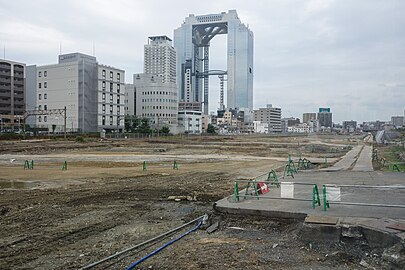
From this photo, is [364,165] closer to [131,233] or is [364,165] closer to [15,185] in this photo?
[131,233]

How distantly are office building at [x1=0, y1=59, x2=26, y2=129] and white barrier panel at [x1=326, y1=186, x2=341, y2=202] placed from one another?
9892 centimetres

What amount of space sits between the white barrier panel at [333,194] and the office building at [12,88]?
9892cm

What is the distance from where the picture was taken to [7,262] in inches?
311

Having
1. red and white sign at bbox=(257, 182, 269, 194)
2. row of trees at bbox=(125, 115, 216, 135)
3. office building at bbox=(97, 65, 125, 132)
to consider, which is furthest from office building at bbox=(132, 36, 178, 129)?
red and white sign at bbox=(257, 182, 269, 194)

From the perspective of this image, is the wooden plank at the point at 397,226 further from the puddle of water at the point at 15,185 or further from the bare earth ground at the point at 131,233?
the puddle of water at the point at 15,185

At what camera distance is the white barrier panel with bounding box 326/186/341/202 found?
38.1 ft

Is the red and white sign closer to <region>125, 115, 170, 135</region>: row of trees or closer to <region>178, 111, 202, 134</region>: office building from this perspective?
<region>125, 115, 170, 135</region>: row of trees

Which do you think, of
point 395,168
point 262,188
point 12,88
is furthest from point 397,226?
point 12,88

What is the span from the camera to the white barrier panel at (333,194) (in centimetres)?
1161

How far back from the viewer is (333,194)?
464 inches

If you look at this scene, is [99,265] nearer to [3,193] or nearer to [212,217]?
[212,217]

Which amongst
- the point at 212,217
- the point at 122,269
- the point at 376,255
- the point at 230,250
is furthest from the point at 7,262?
the point at 376,255

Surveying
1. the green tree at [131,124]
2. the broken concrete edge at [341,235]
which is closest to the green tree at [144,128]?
the green tree at [131,124]

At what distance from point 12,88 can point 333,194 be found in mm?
105564
